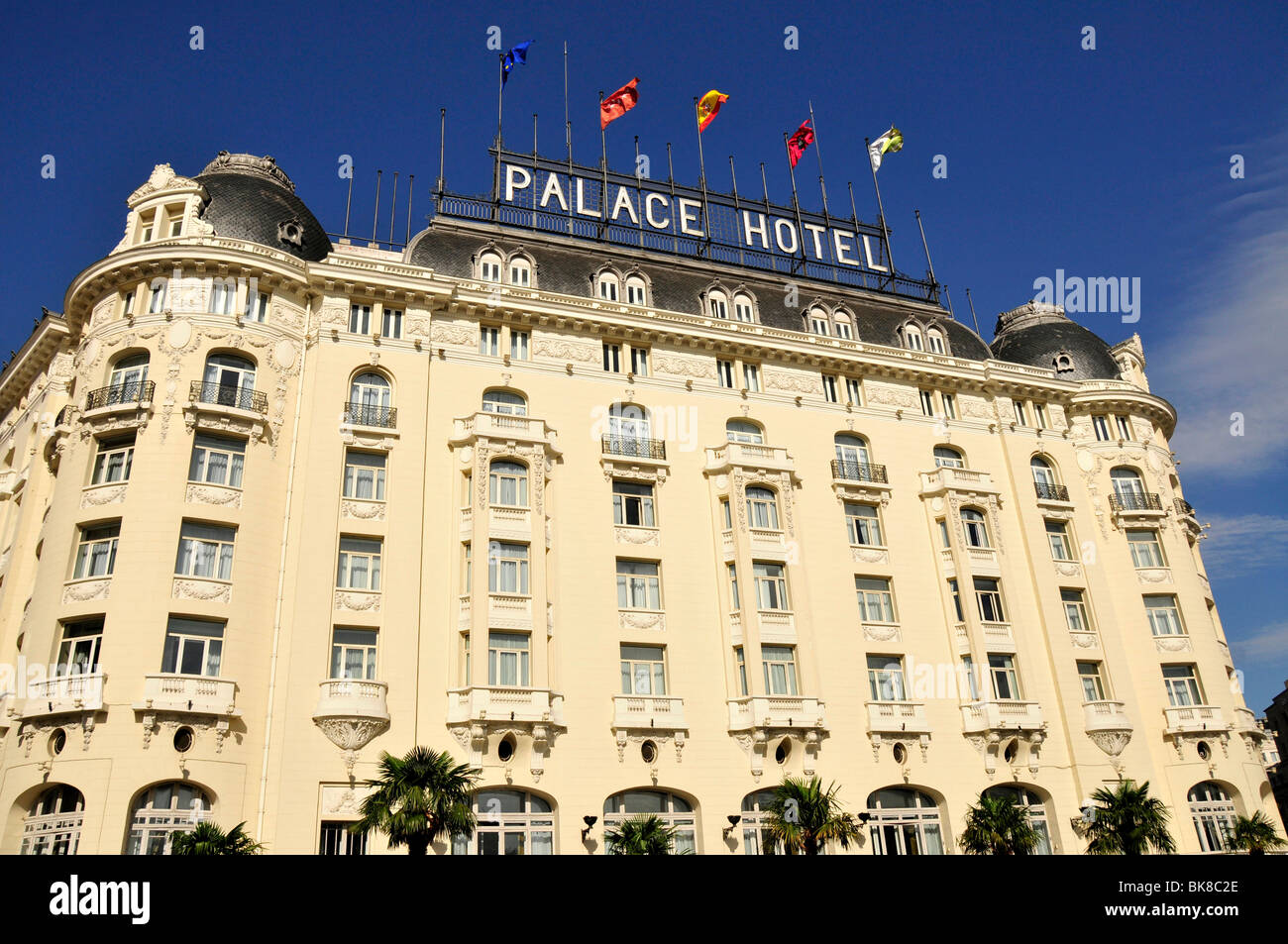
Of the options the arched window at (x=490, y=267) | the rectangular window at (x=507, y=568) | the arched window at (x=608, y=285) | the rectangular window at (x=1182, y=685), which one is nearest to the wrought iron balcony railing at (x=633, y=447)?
the rectangular window at (x=507, y=568)

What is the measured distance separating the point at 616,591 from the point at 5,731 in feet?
73.4

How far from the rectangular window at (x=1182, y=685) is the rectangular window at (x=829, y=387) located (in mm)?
20936

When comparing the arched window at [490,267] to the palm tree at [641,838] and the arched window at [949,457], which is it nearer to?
the arched window at [949,457]

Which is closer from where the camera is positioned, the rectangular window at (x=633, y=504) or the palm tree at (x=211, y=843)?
the palm tree at (x=211, y=843)

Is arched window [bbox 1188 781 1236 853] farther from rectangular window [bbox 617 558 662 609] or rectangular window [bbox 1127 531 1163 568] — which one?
rectangular window [bbox 617 558 662 609]

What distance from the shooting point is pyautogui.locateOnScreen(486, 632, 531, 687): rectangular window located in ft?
116

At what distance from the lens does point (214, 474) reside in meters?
35.8

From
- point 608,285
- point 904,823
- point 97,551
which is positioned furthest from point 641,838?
point 608,285

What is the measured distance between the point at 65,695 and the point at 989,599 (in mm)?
38291

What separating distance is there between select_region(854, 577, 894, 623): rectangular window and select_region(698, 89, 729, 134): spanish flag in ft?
94.4

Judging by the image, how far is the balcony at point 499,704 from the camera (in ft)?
111

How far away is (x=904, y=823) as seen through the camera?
39.4 m

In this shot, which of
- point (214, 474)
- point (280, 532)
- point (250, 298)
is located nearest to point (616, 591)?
→ point (280, 532)

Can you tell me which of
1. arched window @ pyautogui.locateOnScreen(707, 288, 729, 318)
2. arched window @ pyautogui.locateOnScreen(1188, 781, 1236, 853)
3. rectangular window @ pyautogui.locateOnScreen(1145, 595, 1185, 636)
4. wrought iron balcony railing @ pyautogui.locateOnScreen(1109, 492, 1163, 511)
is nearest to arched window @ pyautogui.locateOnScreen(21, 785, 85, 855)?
arched window @ pyautogui.locateOnScreen(707, 288, 729, 318)
